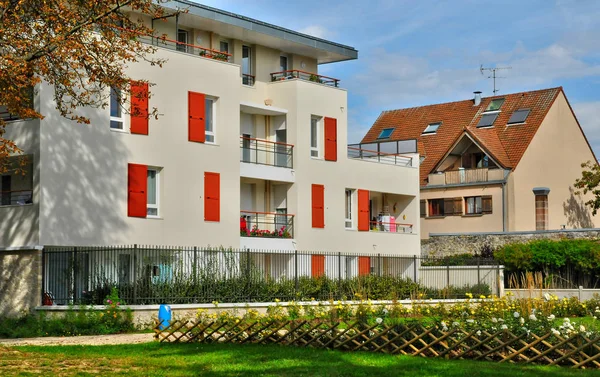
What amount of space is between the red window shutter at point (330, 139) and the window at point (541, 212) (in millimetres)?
19188

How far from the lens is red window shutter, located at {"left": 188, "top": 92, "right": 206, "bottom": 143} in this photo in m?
36.7

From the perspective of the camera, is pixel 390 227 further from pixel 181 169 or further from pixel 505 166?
pixel 181 169

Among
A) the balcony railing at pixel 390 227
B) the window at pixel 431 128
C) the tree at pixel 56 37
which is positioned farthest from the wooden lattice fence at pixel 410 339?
the window at pixel 431 128

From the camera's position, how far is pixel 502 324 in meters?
17.2

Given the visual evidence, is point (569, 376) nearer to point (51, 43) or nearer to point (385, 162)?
point (51, 43)

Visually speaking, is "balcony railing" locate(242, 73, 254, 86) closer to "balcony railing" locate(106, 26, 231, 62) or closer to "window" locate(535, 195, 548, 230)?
"balcony railing" locate(106, 26, 231, 62)

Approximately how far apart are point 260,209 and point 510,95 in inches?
1057

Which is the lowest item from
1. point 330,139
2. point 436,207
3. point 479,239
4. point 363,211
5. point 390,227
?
point 479,239

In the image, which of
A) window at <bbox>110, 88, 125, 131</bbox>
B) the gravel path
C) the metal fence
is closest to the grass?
the gravel path

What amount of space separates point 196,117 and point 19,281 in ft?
31.3

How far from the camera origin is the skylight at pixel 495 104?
6354 centimetres

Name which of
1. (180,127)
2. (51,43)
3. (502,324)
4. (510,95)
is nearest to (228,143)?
(180,127)

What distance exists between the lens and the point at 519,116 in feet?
200

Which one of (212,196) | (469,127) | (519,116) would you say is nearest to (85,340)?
(212,196)
